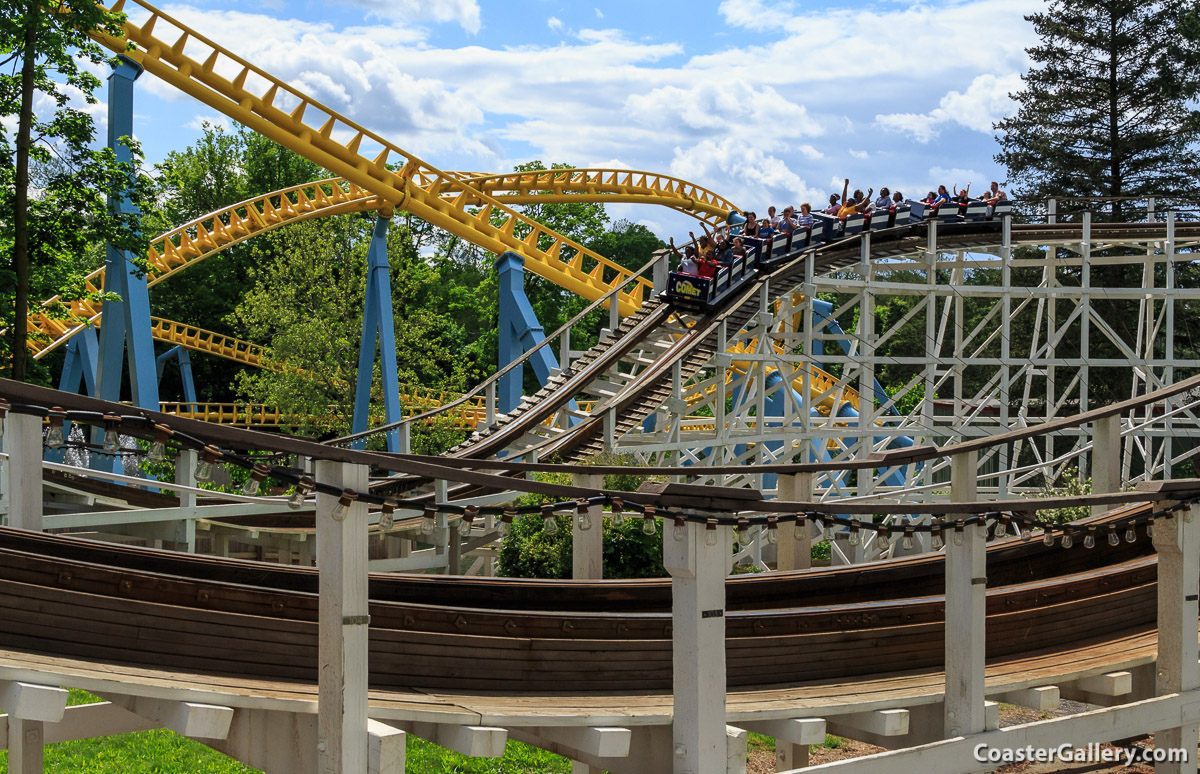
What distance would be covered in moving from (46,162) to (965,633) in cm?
1147

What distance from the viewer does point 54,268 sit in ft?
45.7

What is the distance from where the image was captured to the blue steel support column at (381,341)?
58.6ft

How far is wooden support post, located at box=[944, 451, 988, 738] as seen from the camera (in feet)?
18.6

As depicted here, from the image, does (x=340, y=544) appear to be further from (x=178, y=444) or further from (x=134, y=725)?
(x=134, y=725)

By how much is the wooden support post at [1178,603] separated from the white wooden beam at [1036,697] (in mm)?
829

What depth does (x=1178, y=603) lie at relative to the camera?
21.0 ft

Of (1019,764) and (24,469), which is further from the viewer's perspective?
(1019,764)

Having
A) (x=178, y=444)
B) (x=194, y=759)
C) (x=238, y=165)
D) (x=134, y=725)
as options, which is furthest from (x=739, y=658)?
(x=238, y=165)

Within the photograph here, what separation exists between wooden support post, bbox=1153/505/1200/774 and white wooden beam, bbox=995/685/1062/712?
0.83m

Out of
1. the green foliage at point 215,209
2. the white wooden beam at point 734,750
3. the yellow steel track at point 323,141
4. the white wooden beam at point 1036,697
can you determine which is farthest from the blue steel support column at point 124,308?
the green foliage at point 215,209

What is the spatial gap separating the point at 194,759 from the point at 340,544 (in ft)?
22.7

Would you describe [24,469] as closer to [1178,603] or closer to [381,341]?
[1178,603]

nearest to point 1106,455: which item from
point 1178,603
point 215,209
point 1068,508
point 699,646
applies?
point 1178,603

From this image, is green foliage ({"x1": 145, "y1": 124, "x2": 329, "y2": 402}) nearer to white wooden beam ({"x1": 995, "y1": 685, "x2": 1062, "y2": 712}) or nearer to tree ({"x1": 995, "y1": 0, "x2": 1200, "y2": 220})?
tree ({"x1": 995, "y1": 0, "x2": 1200, "y2": 220})
